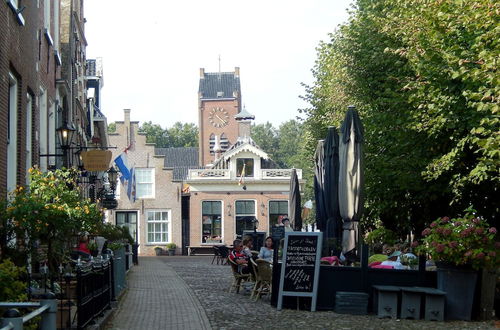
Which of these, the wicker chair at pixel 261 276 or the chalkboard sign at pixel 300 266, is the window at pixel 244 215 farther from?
the chalkboard sign at pixel 300 266

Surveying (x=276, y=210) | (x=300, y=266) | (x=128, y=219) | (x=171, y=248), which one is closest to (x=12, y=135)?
(x=300, y=266)

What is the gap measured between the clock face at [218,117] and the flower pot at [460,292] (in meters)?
69.2

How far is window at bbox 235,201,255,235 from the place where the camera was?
55594 mm

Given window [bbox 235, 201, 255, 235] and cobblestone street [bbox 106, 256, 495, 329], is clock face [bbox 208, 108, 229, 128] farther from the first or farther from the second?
cobblestone street [bbox 106, 256, 495, 329]

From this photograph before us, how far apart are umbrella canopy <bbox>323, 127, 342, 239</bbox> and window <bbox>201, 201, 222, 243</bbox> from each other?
1443 inches

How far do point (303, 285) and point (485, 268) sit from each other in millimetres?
3082

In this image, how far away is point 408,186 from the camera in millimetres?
24297

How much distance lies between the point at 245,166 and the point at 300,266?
4228 centimetres

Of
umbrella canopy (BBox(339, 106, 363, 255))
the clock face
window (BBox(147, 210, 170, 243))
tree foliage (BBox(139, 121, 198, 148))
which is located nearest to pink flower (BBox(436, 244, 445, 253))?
umbrella canopy (BBox(339, 106, 363, 255))

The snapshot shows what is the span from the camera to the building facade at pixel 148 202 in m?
56.1

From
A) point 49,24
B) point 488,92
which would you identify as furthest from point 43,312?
point 49,24

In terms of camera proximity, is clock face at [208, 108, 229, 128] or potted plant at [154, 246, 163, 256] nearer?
potted plant at [154, 246, 163, 256]

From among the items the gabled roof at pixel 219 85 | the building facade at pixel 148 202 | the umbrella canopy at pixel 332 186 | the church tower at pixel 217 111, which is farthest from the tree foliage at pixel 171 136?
the umbrella canopy at pixel 332 186

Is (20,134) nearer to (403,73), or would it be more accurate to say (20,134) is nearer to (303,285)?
(303,285)
